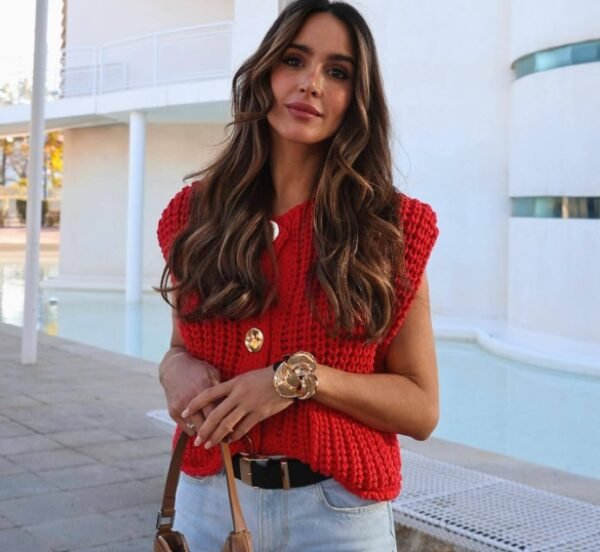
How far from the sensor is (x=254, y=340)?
5.39 feet

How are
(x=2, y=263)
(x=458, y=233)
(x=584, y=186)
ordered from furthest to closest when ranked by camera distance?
(x=2, y=263)
(x=458, y=233)
(x=584, y=186)

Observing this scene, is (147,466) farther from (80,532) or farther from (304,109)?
(304,109)

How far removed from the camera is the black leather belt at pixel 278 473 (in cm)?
159

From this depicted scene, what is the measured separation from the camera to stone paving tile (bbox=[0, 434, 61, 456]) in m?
5.35

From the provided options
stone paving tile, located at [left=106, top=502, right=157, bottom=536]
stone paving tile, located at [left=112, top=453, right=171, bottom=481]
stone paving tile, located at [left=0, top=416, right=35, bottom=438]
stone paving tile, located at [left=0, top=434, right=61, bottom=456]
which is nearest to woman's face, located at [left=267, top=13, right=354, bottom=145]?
stone paving tile, located at [left=106, top=502, right=157, bottom=536]

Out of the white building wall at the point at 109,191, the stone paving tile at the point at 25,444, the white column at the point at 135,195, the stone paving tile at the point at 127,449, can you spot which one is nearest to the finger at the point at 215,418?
the stone paving tile at the point at 127,449

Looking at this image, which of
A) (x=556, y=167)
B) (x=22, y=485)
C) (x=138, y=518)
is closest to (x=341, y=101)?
(x=138, y=518)

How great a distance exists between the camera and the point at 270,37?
1.71m

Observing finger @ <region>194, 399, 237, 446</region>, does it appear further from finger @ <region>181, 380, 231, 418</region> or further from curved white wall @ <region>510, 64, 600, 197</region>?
curved white wall @ <region>510, 64, 600, 197</region>

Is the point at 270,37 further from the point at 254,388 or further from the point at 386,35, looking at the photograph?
the point at 386,35

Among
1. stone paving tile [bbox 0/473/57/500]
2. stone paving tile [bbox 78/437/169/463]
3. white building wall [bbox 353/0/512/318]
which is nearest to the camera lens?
stone paving tile [bbox 0/473/57/500]

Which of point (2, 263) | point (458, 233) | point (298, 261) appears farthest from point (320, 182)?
point (2, 263)

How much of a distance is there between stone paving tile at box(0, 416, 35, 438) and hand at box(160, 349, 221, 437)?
431 cm

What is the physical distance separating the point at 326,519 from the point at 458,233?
12582 millimetres
